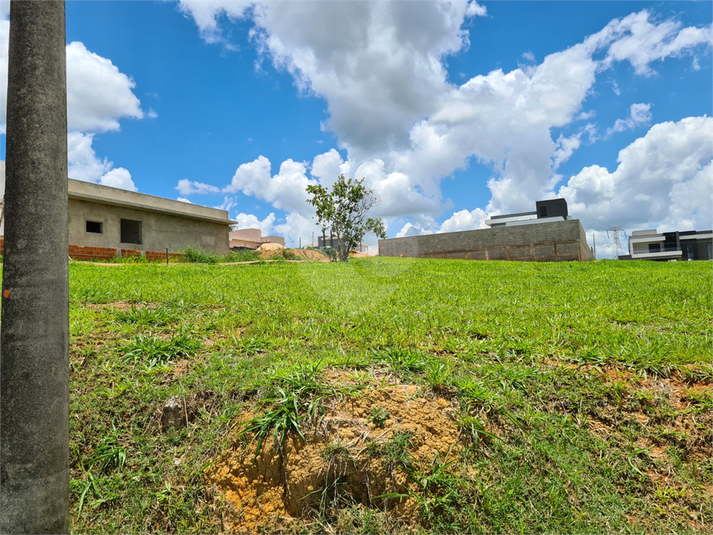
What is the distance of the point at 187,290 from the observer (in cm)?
637

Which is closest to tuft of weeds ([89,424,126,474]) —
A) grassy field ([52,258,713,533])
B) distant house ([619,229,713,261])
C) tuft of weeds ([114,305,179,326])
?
grassy field ([52,258,713,533])

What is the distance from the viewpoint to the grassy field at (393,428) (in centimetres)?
248

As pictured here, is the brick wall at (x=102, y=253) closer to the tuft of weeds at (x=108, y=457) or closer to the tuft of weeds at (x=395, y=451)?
the tuft of weeds at (x=108, y=457)

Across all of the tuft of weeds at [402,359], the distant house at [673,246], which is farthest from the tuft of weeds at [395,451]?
the distant house at [673,246]

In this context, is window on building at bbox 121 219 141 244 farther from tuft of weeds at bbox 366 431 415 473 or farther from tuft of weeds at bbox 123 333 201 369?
tuft of weeds at bbox 366 431 415 473

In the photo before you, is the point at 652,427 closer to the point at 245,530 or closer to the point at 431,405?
the point at 431,405

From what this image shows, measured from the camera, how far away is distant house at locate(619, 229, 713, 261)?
4378 cm

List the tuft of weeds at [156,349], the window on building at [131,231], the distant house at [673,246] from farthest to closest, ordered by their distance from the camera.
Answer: the distant house at [673,246] → the window on building at [131,231] → the tuft of weeds at [156,349]

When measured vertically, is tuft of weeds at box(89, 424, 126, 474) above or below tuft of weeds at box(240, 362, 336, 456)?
below

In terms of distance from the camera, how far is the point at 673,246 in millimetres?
46188

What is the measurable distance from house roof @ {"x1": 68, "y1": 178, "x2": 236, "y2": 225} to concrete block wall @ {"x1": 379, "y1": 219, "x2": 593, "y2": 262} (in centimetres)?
1265

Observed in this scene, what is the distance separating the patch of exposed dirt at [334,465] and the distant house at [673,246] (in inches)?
2056

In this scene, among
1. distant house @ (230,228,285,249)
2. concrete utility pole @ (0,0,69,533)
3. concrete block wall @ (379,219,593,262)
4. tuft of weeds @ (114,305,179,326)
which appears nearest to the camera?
concrete utility pole @ (0,0,69,533)

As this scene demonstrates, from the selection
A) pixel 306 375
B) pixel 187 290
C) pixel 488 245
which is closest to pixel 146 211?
pixel 187 290
